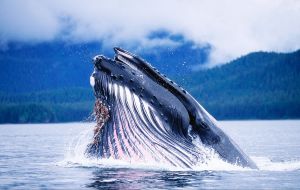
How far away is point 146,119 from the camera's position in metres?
13.1

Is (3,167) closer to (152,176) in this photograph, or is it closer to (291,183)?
(152,176)

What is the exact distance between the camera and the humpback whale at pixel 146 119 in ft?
42.7

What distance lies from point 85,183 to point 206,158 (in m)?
2.43

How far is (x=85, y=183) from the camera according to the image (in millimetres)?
12914

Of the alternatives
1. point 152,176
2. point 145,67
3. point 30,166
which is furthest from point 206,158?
point 30,166

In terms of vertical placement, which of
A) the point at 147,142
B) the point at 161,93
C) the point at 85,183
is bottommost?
the point at 85,183

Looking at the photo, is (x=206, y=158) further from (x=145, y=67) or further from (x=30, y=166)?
(x=30, y=166)

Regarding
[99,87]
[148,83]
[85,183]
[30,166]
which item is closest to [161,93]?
[148,83]

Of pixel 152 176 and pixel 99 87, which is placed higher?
pixel 99 87

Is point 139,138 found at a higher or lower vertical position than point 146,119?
lower

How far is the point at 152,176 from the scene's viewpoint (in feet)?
43.6

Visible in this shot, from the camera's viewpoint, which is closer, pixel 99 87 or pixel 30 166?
pixel 99 87

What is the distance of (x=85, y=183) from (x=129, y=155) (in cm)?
103

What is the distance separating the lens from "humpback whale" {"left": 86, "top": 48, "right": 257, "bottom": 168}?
42.7ft
